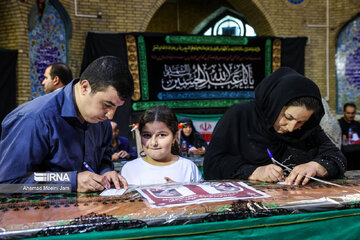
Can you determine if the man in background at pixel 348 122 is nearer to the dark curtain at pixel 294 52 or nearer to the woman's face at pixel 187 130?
the dark curtain at pixel 294 52

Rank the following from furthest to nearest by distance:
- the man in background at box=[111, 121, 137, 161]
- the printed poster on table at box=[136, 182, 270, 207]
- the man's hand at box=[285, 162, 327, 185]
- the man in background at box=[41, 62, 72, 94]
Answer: the man in background at box=[111, 121, 137, 161] < the man in background at box=[41, 62, 72, 94] < the man's hand at box=[285, 162, 327, 185] < the printed poster on table at box=[136, 182, 270, 207]

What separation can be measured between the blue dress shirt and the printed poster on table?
0.39 meters

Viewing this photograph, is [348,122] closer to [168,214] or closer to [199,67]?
[199,67]

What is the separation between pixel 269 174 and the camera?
1831 mm

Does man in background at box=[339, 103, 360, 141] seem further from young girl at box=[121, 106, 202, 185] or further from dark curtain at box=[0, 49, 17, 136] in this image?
dark curtain at box=[0, 49, 17, 136]

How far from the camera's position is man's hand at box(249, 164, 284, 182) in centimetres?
182

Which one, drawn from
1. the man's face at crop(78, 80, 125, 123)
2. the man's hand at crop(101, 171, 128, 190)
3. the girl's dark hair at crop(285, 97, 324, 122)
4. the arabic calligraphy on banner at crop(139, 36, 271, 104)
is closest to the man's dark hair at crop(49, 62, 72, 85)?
the man's face at crop(78, 80, 125, 123)

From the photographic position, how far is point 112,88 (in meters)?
1.60

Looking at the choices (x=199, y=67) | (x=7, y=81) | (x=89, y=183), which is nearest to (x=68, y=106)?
(x=89, y=183)

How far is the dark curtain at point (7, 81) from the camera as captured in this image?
622 centimetres

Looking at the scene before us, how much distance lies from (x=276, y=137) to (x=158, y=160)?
2.48 ft

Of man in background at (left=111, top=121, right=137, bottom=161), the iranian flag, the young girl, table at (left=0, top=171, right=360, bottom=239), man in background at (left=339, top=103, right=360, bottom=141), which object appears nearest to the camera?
table at (left=0, top=171, right=360, bottom=239)

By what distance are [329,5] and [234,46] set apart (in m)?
3.01

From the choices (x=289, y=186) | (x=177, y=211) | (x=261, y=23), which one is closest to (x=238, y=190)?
(x=289, y=186)
